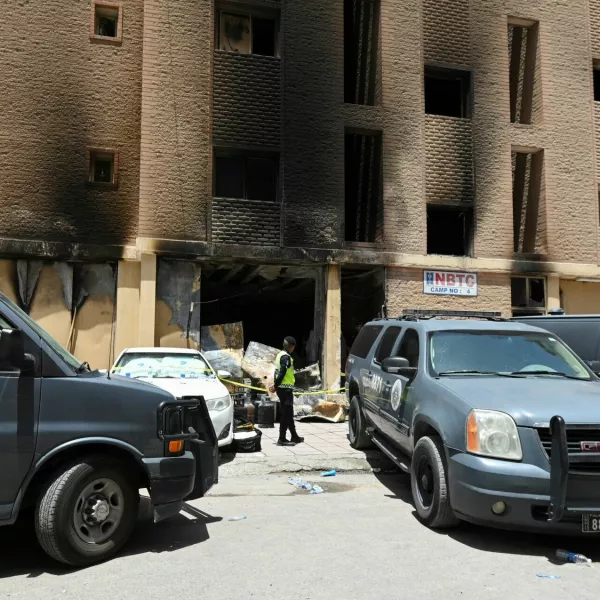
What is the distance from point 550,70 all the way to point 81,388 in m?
16.1

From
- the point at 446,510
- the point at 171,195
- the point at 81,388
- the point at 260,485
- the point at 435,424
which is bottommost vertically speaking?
the point at 260,485

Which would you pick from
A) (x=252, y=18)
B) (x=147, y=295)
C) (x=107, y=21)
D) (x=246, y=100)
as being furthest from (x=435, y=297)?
(x=107, y=21)

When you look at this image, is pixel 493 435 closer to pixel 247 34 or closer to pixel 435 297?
pixel 435 297

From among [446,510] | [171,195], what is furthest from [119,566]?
[171,195]

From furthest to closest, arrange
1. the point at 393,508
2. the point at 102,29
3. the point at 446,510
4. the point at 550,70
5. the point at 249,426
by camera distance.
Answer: the point at 550,70
the point at 102,29
the point at 249,426
the point at 393,508
the point at 446,510

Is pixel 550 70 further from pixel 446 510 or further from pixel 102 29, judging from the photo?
pixel 446 510

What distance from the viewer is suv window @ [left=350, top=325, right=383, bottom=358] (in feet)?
25.8

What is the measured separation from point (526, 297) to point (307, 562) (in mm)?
12944

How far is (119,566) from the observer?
3.90 meters

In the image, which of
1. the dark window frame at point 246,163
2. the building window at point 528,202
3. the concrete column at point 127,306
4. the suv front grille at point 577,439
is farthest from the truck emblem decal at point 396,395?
the building window at point 528,202

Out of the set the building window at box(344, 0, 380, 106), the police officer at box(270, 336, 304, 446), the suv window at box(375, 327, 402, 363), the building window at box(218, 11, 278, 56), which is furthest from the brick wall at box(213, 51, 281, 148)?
the suv window at box(375, 327, 402, 363)

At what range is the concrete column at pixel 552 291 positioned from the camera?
48.6 feet

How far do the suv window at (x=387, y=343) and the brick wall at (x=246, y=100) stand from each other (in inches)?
298

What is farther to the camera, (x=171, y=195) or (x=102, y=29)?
(x=102, y=29)
